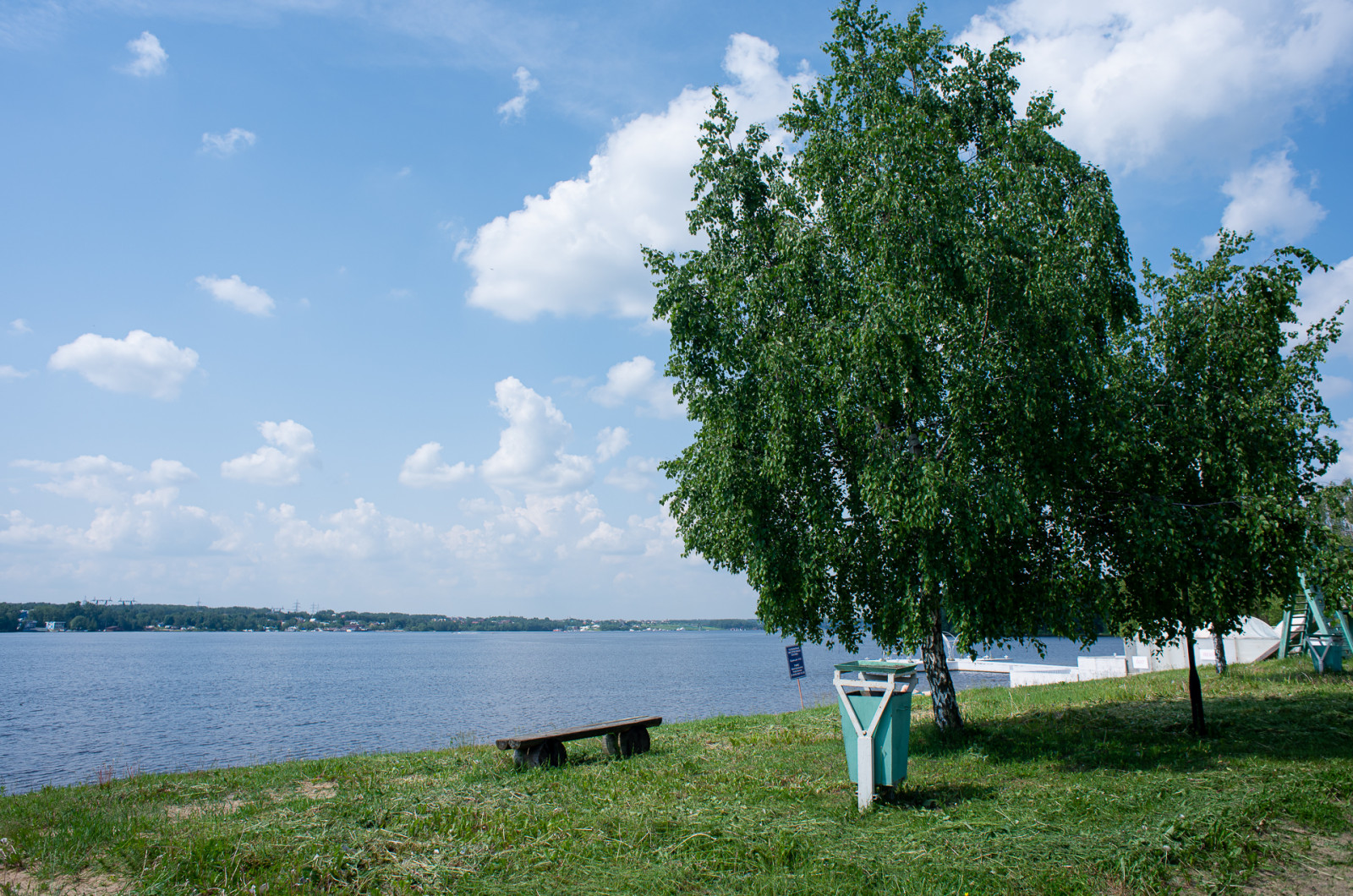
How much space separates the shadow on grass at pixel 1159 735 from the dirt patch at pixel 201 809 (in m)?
9.38

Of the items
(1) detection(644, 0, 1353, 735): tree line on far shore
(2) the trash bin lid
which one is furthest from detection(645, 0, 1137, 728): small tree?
(2) the trash bin lid

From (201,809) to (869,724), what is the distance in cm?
801

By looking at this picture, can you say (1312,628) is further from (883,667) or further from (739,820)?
(739,820)

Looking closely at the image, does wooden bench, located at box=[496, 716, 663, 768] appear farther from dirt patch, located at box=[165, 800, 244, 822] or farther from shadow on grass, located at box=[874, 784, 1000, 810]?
shadow on grass, located at box=[874, 784, 1000, 810]

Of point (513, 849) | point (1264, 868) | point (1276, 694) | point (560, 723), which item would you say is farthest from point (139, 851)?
point (560, 723)

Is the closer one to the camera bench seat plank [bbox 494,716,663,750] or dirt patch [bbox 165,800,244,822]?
dirt patch [bbox 165,800,244,822]

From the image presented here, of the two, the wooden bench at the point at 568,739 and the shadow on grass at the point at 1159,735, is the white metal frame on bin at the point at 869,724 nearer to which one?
the shadow on grass at the point at 1159,735

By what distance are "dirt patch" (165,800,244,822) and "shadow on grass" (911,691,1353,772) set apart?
9.38 metres

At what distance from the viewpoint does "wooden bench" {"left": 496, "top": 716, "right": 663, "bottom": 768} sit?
1149 centimetres

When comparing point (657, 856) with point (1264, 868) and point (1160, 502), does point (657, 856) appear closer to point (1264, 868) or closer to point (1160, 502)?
point (1264, 868)

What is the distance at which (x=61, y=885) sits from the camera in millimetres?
6379

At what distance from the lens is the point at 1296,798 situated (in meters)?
7.74

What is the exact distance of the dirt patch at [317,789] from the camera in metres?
9.75

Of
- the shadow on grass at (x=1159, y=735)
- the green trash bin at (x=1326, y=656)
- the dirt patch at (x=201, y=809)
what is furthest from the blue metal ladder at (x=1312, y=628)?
the dirt patch at (x=201, y=809)
